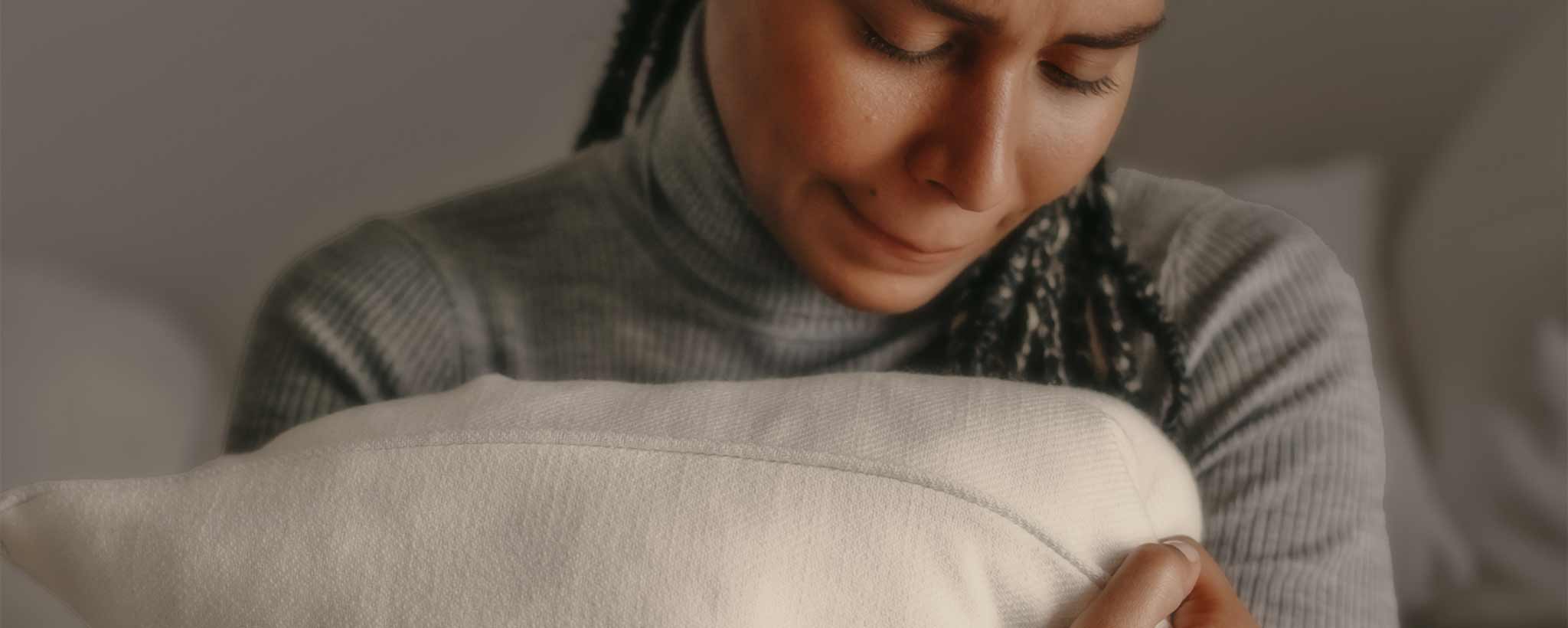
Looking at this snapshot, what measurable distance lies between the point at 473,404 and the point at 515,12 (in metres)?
0.53

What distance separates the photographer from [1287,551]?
1.84 feet

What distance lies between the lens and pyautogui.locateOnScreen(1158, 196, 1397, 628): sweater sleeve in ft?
1.84

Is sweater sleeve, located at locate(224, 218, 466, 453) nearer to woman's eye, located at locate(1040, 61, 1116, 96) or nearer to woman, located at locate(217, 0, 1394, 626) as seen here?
woman, located at locate(217, 0, 1394, 626)

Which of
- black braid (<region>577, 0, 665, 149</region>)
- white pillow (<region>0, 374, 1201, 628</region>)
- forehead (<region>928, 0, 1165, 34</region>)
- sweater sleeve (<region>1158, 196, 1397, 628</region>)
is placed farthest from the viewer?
black braid (<region>577, 0, 665, 149</region>)

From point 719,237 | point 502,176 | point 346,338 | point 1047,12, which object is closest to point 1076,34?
point 1047,12

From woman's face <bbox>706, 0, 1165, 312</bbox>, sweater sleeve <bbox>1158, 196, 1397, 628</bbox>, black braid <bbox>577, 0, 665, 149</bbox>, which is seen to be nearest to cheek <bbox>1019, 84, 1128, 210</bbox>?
woman's face <bbox>706, 0, 1165, 312</bbox>

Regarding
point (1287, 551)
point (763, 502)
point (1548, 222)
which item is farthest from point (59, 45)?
point (1548, 222)

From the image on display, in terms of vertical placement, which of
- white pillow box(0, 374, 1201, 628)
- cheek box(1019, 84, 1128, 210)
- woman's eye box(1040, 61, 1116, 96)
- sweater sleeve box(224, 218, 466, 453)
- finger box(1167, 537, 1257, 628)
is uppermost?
woman's eye box(1040, 61, 1116, 96)

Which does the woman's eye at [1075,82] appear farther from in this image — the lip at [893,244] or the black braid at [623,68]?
the black braid at [623,68]

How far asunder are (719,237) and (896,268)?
12 centimetres

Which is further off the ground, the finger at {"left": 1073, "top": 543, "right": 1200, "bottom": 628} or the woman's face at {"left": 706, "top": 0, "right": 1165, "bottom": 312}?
the woman's face at {"left": 706, "top": 0, "right": 1165, "bottom": 312}

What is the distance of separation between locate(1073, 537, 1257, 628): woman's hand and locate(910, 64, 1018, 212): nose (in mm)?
154

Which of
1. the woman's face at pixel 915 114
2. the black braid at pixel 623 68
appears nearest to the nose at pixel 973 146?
the woman's face at pixel 915 114

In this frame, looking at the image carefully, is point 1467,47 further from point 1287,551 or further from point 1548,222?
point 1287,551
